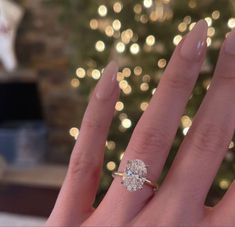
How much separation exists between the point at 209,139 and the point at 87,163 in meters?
0.18

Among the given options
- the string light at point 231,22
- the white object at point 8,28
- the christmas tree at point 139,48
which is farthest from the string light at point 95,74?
the white object at point 8,28

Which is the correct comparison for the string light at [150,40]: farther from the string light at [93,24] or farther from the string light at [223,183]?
the string light at [223,183]

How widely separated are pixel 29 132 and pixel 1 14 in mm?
814

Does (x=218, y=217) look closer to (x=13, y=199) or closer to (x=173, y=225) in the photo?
(x=173, y=225)

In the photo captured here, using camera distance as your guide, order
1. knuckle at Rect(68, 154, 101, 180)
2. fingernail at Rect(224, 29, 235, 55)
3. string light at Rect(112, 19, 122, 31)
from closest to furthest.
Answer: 1. fingernail at Rect(224, 29, 235, 55)
2. knuckle at Rect(68, 154, 101, 180)
3. string light at Rect(112, 19, 122, 31)

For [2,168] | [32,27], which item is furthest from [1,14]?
[2,168]

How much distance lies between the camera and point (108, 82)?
555 millimetres

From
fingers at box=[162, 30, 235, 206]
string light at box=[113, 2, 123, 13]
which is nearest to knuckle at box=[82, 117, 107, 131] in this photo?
fingers at box=[162, 30, 235, 206]

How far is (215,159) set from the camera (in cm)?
55

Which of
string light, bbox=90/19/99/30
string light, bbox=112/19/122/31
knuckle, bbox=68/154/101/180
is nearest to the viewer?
knuckle, bbox=68/154/101/180

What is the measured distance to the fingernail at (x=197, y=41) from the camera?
51 centimetres

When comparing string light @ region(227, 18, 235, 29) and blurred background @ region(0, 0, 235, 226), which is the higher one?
string light @ region(227, 18, 235, 29)

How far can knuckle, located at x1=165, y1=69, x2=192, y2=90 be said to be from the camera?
538 mm

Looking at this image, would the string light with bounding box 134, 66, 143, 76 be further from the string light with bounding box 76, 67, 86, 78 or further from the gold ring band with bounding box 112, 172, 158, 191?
the gold ring band with bounding box 112, 172, 158, 191
